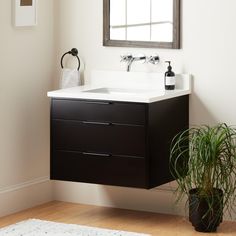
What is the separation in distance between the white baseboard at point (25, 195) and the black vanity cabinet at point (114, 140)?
39cm

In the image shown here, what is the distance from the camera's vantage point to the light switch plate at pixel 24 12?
17.5ft

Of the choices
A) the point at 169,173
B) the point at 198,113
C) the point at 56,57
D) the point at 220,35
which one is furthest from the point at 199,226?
the point at 56,57

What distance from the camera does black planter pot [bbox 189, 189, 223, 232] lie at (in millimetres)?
4938

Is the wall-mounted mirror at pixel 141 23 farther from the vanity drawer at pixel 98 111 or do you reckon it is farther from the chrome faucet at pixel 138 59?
the vanity drawer at pixel 98 111

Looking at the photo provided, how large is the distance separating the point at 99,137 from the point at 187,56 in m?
0.84

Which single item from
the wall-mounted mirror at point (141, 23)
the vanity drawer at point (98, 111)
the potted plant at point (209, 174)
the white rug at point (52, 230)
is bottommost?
the white rug at point (52, 230)

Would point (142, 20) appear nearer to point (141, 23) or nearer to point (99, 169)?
point (141, 23)

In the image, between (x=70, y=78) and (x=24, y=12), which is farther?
(x=70, y=78)

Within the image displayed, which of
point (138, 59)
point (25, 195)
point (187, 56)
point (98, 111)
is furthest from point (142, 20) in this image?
point (25, 195)

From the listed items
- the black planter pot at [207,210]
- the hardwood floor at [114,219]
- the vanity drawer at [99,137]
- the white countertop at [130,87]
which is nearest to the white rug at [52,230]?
the hardwood floor at [114,219]

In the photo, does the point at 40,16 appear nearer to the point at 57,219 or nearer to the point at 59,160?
the point at 59,160

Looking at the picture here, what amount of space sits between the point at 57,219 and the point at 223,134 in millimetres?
1288

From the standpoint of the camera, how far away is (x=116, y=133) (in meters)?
4.98

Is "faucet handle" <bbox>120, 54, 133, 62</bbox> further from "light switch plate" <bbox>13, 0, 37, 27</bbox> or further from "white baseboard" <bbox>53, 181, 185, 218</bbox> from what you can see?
"white baseboard" <bbox>53, 181, 185, 218</bbox>
